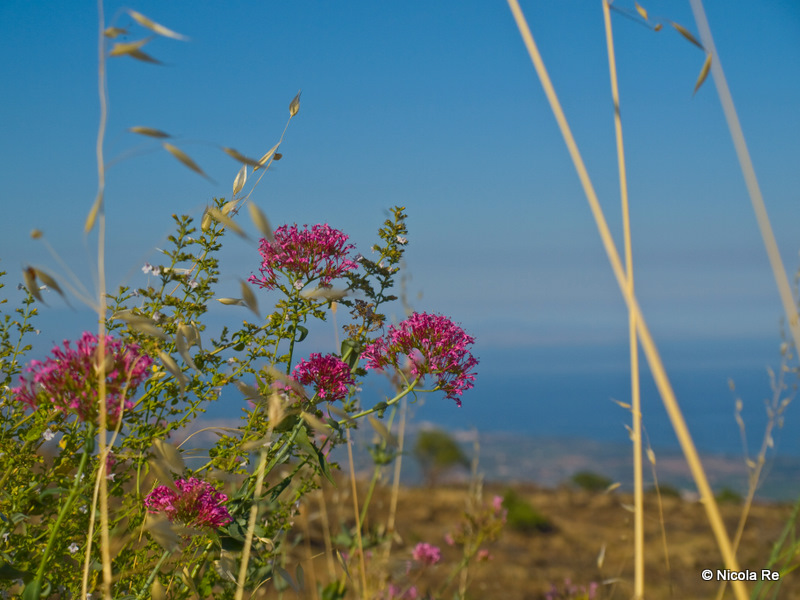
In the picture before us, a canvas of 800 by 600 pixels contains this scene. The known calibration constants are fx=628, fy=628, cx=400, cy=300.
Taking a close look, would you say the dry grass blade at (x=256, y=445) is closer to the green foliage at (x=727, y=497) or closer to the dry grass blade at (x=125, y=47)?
the dry grass blade at (x=125, y=47)

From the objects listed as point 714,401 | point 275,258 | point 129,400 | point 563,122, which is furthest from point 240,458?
point 714,401

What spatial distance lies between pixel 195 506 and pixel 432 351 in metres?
0.65

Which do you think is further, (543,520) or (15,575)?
(543,520)

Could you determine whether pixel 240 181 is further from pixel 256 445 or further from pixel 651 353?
pixel 651 353

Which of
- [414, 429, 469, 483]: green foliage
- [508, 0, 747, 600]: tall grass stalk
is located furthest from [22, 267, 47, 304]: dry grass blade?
[414, 429, 469, 483]: green foliage

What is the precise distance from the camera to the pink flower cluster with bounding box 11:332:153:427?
105 centimetres

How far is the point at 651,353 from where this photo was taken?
0.91 metres

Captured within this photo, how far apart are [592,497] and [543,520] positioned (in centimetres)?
256

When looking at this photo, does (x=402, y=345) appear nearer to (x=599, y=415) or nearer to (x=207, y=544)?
(x=207, y=544)

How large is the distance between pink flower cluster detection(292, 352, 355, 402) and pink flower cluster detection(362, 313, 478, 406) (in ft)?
0.43

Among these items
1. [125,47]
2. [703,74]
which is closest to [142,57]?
[125,47]

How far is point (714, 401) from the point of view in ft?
502

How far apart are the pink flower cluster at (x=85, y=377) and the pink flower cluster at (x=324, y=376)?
0.40m

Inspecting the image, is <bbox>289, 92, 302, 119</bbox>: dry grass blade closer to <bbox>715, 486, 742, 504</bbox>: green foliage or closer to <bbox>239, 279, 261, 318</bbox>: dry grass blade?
<bbox>239, 279, 261, 318</bbox>: dry grass blade
